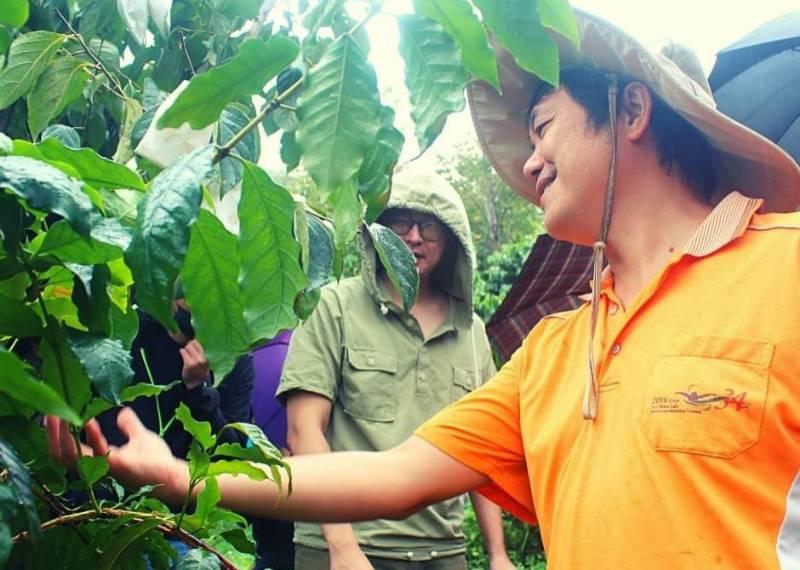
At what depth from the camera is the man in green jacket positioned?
91.3 inches

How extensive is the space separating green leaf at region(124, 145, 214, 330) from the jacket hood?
1690mm

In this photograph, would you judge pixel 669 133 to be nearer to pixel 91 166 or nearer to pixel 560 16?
pixel 560 16

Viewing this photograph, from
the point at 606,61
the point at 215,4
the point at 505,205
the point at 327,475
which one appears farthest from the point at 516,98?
the point at 505,205

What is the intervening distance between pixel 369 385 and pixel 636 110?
3.60 ft

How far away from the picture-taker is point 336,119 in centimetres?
72

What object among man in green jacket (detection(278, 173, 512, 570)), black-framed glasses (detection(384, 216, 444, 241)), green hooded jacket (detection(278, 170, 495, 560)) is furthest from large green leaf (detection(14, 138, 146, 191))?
black-framed glasses (detection(384, 216, 444, 241))

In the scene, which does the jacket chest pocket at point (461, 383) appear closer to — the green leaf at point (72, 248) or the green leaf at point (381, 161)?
the green leaf at point (381, 161)

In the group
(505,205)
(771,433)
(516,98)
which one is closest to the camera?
(771,433)

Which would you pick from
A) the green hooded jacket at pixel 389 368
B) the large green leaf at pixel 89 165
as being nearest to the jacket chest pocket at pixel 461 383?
the green hooded jacket at pixel 389 368

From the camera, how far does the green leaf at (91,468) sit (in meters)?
0.89

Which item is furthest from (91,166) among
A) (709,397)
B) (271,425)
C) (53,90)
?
(271,425)

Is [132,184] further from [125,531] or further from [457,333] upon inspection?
[457,333]

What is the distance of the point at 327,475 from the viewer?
1527 millimetres

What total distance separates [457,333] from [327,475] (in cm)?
107
